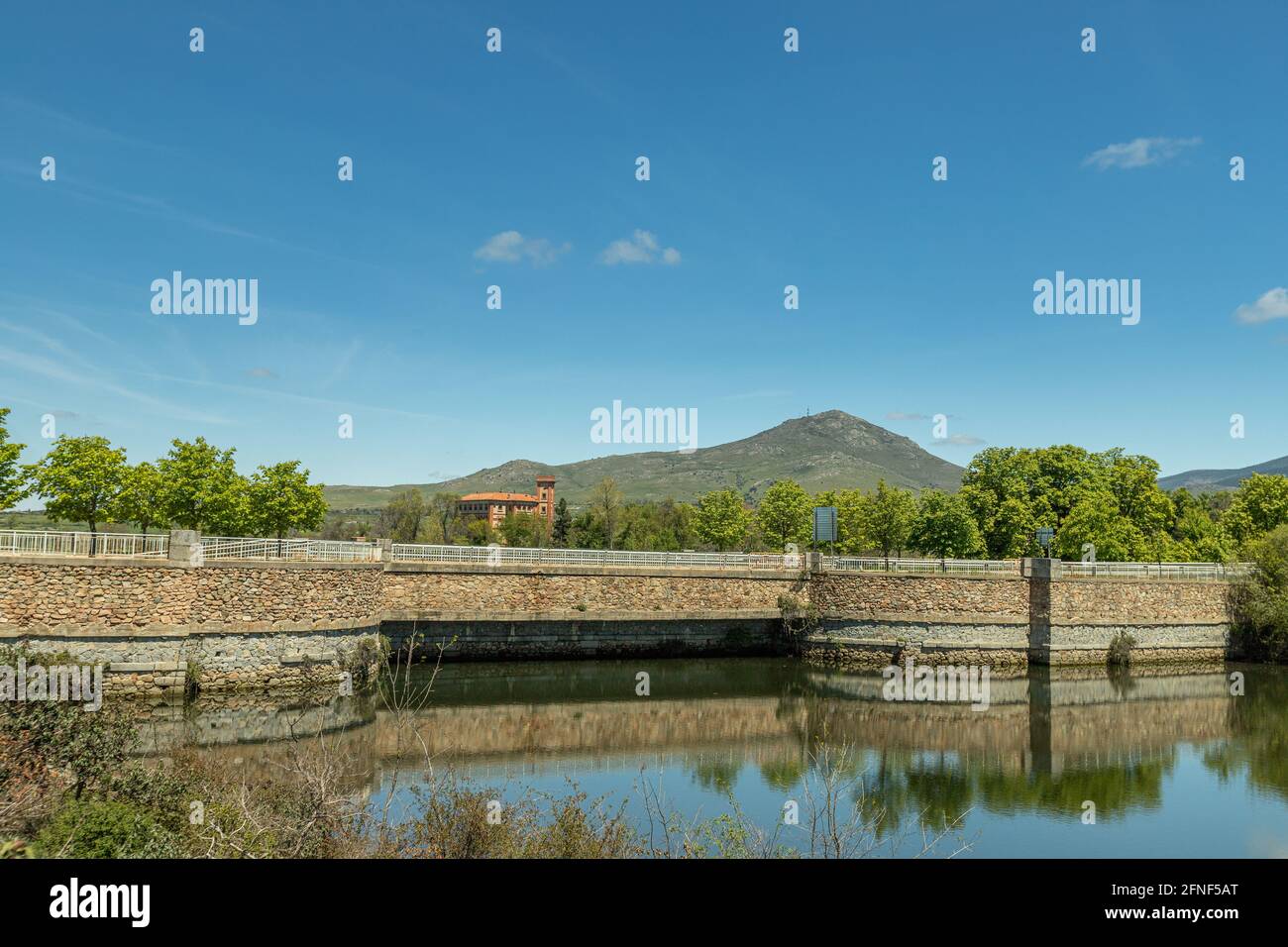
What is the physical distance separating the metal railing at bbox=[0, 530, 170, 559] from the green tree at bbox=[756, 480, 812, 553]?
50556mm

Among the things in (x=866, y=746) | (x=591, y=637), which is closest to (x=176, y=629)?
(x=591, y=637)

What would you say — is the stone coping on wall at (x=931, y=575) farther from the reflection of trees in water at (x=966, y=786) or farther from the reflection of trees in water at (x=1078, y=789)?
the reflection of trees in water at (x=1078, y=789)

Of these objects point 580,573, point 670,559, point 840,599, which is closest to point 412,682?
point 580,573

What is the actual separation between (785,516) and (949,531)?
18.1 meters

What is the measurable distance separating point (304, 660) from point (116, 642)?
5538 mm

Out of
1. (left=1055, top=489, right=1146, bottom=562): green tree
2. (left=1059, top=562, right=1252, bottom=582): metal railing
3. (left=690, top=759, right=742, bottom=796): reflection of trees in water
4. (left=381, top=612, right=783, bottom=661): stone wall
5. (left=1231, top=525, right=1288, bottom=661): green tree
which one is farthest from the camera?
(left=1055, top=489, right=1146, bottom=562): green tree

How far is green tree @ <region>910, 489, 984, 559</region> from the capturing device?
53781mm

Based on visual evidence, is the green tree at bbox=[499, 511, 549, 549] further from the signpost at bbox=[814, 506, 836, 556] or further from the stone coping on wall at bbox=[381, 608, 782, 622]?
the stone coping on wall at bbox=[381, 608, 782, 622]

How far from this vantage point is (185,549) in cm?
2659

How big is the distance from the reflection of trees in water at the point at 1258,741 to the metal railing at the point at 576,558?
18019mm

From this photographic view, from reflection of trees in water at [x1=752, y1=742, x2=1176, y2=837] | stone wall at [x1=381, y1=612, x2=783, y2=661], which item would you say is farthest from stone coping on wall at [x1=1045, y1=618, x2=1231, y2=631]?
reflection of trees in water at [x1=752, y1=742, x2=1176, y2=837]

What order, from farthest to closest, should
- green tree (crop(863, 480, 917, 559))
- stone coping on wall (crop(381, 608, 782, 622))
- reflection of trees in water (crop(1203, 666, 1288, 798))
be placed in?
green tree (crop(863, 480, 917, 559))
stone coping on wall (crop(381, 608, 782, 622))
reflection of trees in water (crop(1203, 666, 1288, 798))

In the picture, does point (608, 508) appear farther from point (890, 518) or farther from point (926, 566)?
point (926, 566)
